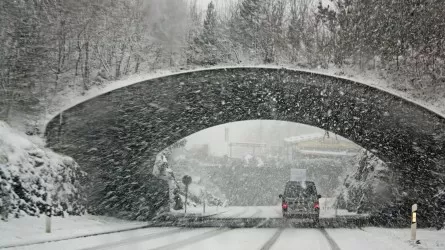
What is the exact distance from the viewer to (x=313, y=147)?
2655 inches

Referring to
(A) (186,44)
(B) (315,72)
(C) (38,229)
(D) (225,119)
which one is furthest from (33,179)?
(D) (225,119)

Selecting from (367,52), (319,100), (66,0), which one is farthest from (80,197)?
(367,52)

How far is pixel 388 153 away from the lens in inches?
1029

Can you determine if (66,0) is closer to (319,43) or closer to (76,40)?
(76,40)

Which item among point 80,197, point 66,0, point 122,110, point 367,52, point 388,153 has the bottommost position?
point 80,197

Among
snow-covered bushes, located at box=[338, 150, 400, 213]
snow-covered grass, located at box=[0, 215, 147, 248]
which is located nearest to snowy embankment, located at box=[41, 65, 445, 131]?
snow-covered grass, located at box=[0, 215, 147, 248]

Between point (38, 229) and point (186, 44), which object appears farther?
point (186, 44)

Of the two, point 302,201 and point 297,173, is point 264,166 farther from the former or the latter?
point 302,201

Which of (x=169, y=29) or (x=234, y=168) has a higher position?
(x=169, y=29)

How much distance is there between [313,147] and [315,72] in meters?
47.8

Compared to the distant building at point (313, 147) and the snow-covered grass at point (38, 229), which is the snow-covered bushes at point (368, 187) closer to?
the snow-covered grass at point (38, 229)

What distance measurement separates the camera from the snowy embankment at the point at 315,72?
20.0 m

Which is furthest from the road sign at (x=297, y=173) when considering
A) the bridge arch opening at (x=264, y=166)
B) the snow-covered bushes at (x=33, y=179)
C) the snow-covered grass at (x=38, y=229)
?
the snow-covered grass at (x=38, y=229)

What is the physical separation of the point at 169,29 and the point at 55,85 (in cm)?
573
